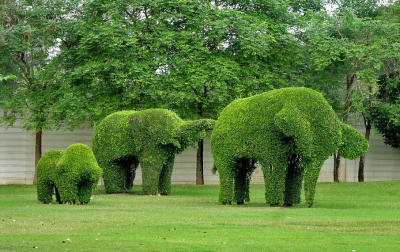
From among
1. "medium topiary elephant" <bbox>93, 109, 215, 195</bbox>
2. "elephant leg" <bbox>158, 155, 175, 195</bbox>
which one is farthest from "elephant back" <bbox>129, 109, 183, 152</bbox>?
"elephant leg" <bbox>158, 155, 175, 195</bbox>

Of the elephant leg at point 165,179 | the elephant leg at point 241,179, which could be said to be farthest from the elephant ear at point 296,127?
the elephant leg at point 165,179

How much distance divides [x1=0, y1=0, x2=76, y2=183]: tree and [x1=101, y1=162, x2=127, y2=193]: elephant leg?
5374 millimetres

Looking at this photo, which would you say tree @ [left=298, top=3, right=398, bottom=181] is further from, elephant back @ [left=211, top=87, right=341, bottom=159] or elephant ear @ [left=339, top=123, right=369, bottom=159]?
elephant back @ [left=211, top=87, right=341, bottom=159]

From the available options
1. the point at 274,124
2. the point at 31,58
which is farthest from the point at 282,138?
the point at 31,58

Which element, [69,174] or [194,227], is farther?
[69,174]

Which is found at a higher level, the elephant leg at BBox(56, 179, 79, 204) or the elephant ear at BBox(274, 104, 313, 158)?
the elephant ear at BBox(274, 104, 313, 158)

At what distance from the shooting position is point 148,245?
36.6ft

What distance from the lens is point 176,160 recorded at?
36375 millimetres

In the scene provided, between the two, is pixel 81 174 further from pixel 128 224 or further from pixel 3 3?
pixel 3 3

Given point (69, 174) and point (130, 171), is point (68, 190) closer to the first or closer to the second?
point (69, 174)

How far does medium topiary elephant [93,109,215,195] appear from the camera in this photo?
26.0 metres

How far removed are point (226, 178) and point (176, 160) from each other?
15666mm

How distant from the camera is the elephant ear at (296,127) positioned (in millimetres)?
18266

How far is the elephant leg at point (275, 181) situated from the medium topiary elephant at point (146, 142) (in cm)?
613
